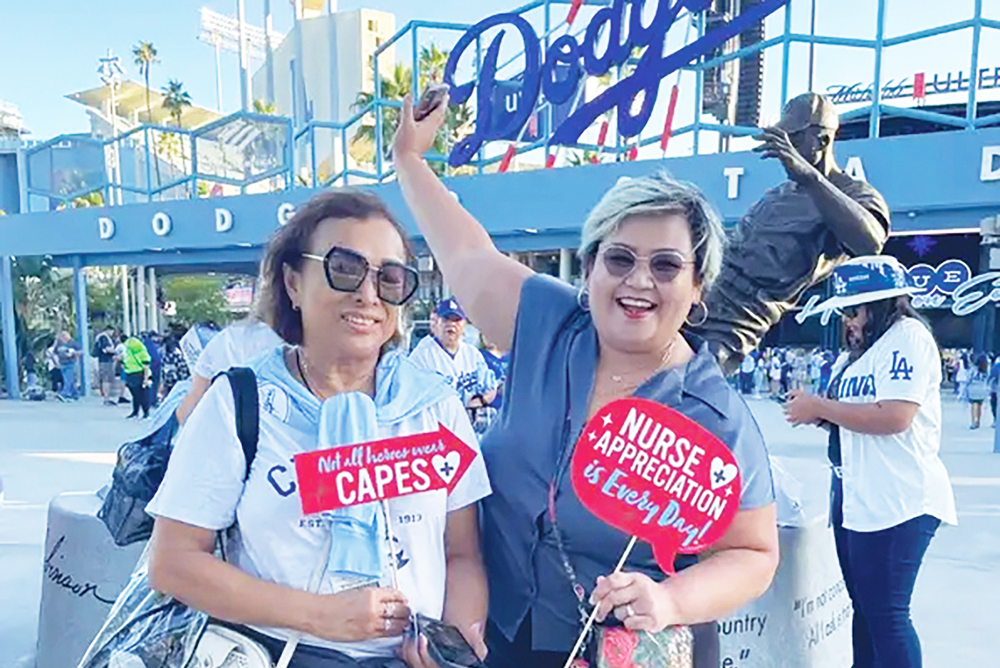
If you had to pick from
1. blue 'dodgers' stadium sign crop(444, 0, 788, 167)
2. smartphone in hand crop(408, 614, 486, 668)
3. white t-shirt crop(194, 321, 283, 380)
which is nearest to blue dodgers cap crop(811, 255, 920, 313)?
smartphone in hand crop(408, 614, 486, 668)

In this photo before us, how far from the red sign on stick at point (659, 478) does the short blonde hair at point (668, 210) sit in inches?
12.8

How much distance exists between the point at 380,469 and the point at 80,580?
A: 2.20 metres

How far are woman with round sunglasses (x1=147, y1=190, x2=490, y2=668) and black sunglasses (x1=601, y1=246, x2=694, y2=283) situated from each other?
37cm

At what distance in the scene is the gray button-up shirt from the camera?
135 centimetres

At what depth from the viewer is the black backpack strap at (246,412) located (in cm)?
124

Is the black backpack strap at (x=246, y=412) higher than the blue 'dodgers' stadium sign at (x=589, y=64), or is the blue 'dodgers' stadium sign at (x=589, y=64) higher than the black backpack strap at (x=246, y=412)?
the blue 'dodgers' stadium sign at (x=589, y=64)

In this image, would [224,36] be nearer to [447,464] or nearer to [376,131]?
[376,131]

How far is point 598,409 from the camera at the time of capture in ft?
4.57

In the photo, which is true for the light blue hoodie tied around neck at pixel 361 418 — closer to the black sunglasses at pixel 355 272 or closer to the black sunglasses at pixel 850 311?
the black sunglasses at pixel 355 272

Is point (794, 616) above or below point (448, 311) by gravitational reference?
below

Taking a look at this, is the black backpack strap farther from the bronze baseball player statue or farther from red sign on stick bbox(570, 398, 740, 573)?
the bronze baseball player statue

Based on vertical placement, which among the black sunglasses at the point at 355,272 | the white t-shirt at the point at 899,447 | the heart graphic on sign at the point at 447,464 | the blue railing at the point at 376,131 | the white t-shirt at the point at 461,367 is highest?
the blue railing at the point at 376,131

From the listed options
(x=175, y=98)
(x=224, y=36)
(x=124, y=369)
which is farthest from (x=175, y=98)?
(x=124, y=369)

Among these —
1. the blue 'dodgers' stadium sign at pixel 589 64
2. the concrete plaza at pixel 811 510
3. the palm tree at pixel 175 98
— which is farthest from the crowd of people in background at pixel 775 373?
the palm tree at pixel 175 98
